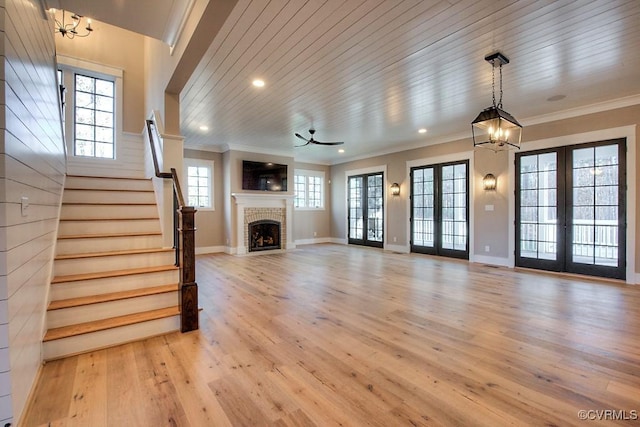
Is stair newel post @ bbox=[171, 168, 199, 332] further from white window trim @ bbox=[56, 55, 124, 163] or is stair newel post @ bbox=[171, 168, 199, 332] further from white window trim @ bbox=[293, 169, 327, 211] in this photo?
white window trim @ bbox=[293, 169, 327, 211]

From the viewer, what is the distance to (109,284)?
2924mm

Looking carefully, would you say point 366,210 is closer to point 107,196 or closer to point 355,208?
point 355,208

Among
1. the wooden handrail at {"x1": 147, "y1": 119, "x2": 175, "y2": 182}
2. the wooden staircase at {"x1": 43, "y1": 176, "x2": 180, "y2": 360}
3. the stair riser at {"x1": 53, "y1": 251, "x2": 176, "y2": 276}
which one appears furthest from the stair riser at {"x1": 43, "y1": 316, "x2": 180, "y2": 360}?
the wooden handrail at {"x1": 147, "y1": 119, "x2": 175, "y2": 182}

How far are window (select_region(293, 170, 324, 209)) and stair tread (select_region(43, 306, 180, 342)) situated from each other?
6.74 meters

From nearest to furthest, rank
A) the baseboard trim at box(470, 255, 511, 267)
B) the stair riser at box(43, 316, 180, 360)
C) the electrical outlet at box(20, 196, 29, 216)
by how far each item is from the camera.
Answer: the electrical outlet at box(20, 196, 29, 216)
the stair riser at box(43, 316, 180, 360)
the baseboard trim at box(470, 255, 511, 267)

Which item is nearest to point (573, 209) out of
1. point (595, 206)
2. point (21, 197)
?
point (595, 206)

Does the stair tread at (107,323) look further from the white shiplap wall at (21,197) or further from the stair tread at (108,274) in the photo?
the stair tread at (108,274)

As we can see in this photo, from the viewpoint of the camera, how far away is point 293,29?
2877 mm

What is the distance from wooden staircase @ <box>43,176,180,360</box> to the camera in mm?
2529

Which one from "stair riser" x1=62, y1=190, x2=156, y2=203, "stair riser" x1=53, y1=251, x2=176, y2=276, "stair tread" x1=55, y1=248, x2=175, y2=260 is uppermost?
"stair riser" x1=62, y1=190, x2=156, y2=203

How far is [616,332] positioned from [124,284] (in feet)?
15.9

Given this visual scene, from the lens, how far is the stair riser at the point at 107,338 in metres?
2.36

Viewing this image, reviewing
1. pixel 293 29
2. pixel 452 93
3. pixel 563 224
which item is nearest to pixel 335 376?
pixel 293 29

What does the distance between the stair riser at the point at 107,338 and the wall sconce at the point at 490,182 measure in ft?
20.3
